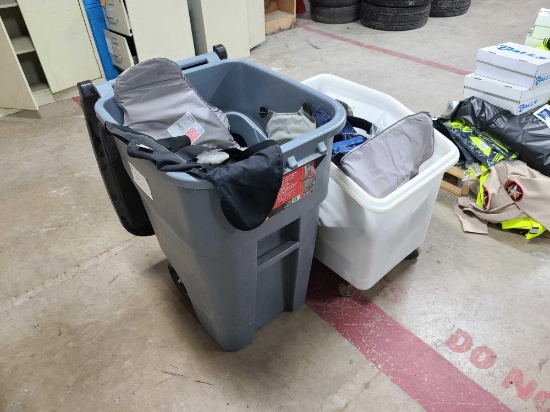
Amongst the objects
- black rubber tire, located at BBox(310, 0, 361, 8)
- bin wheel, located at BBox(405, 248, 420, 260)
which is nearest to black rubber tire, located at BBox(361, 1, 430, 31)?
black rubber tire, located at BBox(310, 0, 361, 8)

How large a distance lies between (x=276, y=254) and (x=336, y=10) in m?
3.86

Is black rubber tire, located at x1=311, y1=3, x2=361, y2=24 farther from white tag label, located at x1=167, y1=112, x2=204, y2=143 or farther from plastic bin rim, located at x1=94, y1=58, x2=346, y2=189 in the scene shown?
white tag label, located at x1=167, y1=112, x2=204, y2=143

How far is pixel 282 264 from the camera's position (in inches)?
51.1

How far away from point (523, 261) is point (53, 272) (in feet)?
6.43

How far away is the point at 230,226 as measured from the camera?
957 mm

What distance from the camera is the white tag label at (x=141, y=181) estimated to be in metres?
1.07

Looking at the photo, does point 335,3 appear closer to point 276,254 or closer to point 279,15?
point 279,15

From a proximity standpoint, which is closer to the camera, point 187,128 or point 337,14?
point 187,128

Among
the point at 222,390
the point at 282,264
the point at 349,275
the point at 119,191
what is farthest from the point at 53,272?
the point at 349,275

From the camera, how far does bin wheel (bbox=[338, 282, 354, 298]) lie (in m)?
1.53

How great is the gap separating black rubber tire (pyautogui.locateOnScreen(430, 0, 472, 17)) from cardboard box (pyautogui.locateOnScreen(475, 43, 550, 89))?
278 centimetres

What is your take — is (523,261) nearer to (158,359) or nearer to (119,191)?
(158,359)

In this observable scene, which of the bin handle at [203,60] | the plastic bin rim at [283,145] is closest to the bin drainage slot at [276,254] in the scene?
the plastic bin rim at [283,145]

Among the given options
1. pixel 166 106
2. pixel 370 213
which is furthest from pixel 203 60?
pixel 370 213
